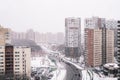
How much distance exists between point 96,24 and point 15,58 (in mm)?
10332

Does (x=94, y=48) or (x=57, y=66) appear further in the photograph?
(x=57, y=66)

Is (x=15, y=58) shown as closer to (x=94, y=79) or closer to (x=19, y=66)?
(x=19, y=66)

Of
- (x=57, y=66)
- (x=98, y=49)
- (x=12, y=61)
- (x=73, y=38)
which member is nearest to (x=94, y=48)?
(x=98, y=49)

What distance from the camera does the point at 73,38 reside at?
57.8 ft

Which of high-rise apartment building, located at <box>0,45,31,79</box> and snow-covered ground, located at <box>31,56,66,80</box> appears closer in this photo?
high-rise apartment building, located at <box>0,45,31,79</box>

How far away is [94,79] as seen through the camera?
31.3 ft

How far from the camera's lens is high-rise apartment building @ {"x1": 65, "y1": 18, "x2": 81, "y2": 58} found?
1719cm

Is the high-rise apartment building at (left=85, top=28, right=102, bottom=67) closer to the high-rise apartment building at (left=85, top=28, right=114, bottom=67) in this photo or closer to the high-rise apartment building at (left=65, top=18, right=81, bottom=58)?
the high-rise apartment building at (left=85, top=28, right=114, bottom=67)

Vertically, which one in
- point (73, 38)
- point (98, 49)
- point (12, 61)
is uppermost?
point (73, 38)

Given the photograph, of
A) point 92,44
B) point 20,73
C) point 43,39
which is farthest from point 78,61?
point 43,39

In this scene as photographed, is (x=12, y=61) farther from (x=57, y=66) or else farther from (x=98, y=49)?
(x=98, y=49)

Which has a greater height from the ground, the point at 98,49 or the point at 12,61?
the point at 98,49

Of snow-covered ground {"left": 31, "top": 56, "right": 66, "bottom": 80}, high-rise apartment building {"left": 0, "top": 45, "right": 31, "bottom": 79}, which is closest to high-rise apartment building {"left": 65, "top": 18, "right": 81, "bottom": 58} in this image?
snow-covered ground {"left": 31, "top": 56, "right": 66, "bottom": 80}

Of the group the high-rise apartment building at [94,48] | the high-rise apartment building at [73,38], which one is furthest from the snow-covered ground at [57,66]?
the high-rise apartment building at [73,38]
